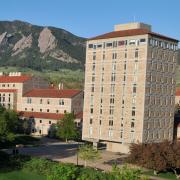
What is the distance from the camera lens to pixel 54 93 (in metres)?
117

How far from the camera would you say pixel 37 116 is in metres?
114

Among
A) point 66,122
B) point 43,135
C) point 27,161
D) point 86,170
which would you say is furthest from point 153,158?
point 43,135

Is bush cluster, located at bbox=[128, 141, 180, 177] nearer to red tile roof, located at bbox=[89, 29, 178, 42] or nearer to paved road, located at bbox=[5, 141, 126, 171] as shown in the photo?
paved road, located at bbox=[5, 141, 126, 171]

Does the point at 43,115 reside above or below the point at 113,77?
below

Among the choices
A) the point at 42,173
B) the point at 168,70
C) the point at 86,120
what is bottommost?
the point at 42,173

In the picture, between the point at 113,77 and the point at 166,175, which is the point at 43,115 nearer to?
the point at 113,77

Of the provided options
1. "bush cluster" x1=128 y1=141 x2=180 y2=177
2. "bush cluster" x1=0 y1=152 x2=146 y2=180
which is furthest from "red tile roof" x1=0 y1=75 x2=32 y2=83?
"bush cluster" x1=128 y1=141 x2=180 y2=177

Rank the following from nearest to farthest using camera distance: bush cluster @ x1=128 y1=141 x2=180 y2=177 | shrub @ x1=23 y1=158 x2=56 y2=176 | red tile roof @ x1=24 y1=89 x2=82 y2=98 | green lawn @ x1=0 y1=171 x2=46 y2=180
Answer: green lawn @ x1=0 y1=171 x2=46 y2=180 < shrub @ x1=23 y1=158 x2=56 y2=176 < bush cluster @ x1=128 y1=141 x2=180 y2=177 < red tile roof @ x1=24 y1=89 x2=82 y2=98

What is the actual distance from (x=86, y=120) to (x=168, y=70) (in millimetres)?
18815

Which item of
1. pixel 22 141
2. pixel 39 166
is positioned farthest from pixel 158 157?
pixel 22 141

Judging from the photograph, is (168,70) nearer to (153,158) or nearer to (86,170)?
(153,158)

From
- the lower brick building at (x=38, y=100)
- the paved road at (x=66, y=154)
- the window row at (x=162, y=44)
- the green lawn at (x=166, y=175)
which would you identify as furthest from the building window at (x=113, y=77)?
the green lawn at (x=166, y=175)

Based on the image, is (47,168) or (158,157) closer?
(47,168)

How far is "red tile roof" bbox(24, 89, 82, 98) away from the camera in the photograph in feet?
372
